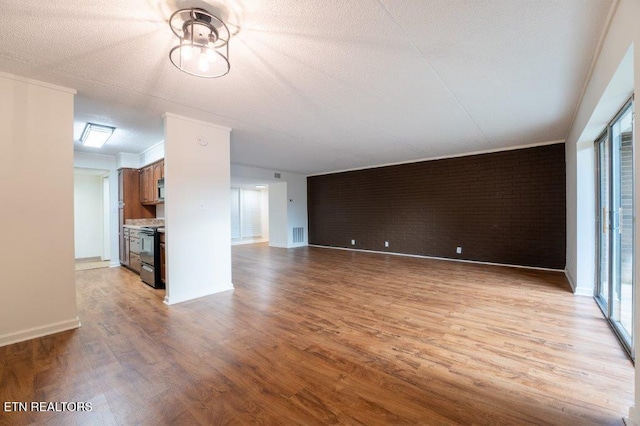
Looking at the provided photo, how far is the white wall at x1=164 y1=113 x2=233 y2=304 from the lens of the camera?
3.52m

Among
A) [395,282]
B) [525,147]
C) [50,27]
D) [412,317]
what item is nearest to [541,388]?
[412,317]

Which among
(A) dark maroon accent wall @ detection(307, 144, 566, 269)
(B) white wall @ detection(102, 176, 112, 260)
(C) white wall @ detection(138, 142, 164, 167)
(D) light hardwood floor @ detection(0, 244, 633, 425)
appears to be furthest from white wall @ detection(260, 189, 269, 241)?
(D) light hardwood floor @ detection(0, 244, 633, 425)

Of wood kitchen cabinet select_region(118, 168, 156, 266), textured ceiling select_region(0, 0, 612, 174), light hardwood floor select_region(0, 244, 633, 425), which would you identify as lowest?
light hardwood floor select_region(0, 244, 633, 425)

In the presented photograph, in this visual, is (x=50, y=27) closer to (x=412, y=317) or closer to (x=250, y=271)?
(x=412, y=317)

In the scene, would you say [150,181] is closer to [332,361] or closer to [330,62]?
[330,62]

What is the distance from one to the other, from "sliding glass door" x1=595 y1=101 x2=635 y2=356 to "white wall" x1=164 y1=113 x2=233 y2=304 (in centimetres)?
444

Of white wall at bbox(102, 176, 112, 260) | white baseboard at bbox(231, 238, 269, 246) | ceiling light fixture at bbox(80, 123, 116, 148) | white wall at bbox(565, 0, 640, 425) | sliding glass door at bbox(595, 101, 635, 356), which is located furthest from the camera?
white baseboard at bbox(231, 238, 269, 246)

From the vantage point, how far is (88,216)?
282 inches

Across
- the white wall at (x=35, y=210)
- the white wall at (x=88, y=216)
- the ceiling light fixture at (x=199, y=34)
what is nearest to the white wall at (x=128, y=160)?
the white wall at (x=88, y=216)

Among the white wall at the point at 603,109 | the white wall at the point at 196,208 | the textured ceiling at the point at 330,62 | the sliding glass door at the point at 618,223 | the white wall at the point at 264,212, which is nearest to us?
the white wall at the point at 603,109

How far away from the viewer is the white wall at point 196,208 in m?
3.52

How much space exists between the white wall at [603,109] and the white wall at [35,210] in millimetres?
4438

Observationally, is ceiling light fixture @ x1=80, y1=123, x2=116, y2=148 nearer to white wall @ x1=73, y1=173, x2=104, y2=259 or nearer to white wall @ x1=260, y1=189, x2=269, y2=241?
white wall @ x1=73, y1=173, x2=104, y2=259

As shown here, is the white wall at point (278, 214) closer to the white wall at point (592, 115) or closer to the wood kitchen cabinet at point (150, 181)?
the wood kitchen cabinet at point (150, 181)
